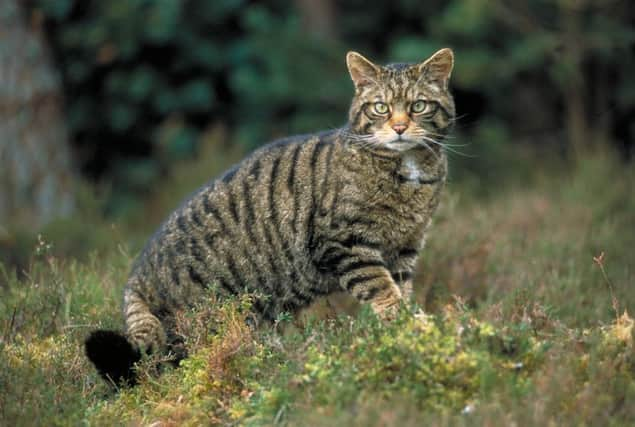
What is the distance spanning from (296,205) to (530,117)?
26.6 feet

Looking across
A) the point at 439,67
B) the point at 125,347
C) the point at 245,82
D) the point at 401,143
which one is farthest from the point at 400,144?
the point at 245,82

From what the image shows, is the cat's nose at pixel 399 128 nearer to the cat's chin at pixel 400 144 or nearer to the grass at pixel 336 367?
the cat's chin at pixel 400 144

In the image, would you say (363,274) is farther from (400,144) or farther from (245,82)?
(245,82)

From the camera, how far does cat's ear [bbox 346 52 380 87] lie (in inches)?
199

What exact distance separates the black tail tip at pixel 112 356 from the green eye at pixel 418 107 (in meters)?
1.83

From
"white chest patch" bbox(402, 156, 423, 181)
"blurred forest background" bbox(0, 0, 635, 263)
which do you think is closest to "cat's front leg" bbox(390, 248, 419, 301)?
"white chest patch" bbox(402, 156, 423, 181)

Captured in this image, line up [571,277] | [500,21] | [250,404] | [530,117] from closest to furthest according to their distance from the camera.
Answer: [250,404] < [571,277] < [500,21] < [530,117]

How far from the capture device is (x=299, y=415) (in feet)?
11.7

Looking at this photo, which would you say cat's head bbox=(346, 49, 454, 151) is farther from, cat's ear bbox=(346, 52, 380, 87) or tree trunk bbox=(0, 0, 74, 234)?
tree trunk bbox=(0, 0, 74, 234)

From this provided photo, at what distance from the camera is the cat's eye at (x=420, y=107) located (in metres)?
4.92

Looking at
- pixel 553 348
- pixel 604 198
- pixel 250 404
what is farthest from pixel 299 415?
pixel 604 198

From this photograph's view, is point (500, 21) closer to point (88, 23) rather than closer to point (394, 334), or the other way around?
point (88, 23)

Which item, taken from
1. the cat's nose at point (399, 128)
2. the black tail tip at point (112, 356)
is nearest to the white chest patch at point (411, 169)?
the cat's nose at point (399, 128)

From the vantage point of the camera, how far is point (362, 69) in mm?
5098
